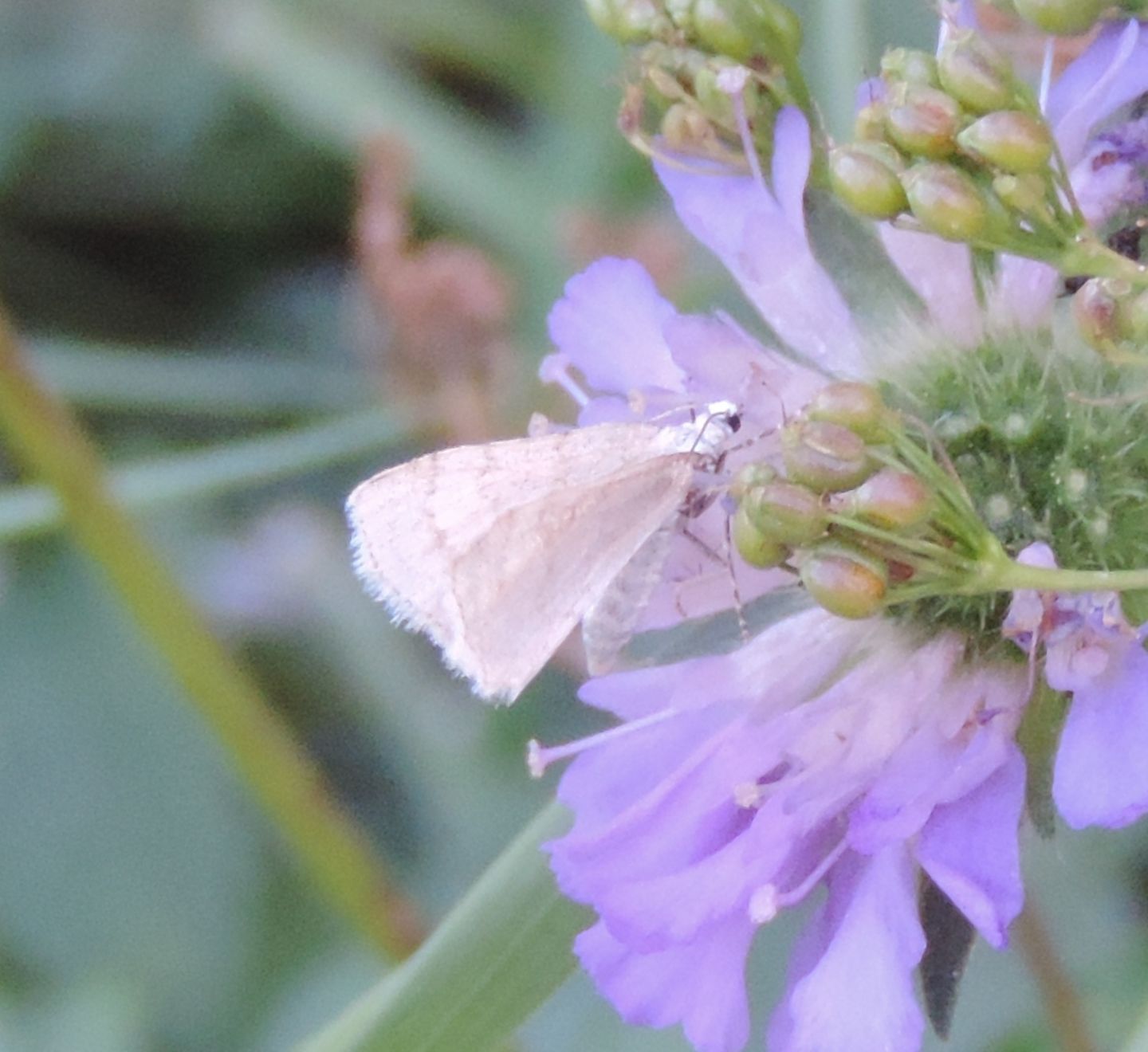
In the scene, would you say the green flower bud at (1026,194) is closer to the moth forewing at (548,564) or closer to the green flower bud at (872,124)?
the green flower bud at (872,124)

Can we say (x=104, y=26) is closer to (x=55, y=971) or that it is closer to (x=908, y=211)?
(x=55, y=971)

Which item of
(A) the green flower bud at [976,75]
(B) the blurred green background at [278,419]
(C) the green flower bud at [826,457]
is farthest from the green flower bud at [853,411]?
(B) the blurred green background at [278,419]

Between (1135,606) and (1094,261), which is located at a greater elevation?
(1094,261)

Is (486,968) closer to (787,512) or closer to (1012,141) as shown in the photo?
(787,512)

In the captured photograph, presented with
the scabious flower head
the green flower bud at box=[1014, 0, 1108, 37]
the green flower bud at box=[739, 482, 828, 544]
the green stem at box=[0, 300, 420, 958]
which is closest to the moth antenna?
the scabious flower head

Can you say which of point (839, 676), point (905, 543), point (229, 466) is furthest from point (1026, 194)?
point (229, 466)

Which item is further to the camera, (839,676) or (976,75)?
(839,676)
